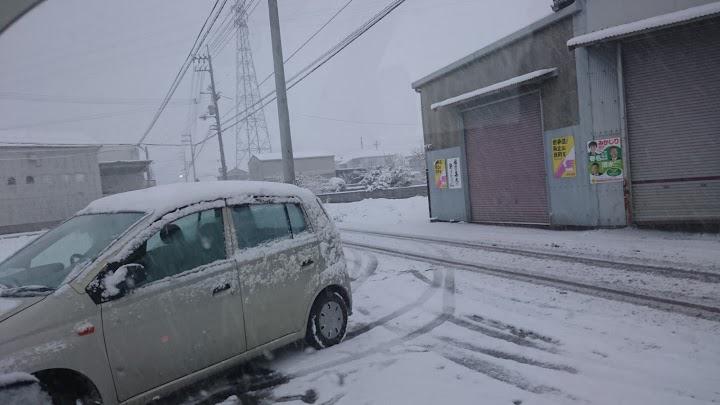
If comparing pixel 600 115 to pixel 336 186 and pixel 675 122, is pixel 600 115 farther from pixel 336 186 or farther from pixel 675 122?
pixel 336 186

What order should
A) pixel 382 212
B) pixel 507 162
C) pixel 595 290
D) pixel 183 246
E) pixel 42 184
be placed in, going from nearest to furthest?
pixel 183 246 < pixel 595 290 < pixel 507 162 < pixel 382 212 < pixel 42 184

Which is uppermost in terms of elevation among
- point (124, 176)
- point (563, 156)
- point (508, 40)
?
point (508, 40)

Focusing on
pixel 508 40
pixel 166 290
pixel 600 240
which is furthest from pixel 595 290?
pixel 508 40

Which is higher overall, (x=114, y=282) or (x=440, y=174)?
(x=440, y=174)

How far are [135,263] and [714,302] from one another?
6313mm

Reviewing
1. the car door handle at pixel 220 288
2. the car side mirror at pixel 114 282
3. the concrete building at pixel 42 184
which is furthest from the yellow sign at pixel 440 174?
the concrete building at pixel 42 184

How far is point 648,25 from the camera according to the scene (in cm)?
957

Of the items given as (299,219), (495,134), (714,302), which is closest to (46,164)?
(495,134)

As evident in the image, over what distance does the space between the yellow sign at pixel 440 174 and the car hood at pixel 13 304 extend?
14.3 m

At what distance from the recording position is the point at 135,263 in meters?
3.43

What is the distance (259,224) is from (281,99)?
371 inches

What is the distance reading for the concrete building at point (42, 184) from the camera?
3094cm

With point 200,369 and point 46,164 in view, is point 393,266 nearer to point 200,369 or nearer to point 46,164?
point 200,369

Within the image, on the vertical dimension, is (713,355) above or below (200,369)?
below
